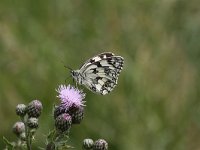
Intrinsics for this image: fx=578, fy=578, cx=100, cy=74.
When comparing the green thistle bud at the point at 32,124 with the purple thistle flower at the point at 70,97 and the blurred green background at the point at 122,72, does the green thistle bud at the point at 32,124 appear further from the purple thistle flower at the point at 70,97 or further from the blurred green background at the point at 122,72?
the blurred green background at the point at 122,72

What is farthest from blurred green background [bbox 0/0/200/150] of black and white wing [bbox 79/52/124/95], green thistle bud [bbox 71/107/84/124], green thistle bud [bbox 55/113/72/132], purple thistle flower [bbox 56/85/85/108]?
green thistle bud [bbox 55/113/72/132]

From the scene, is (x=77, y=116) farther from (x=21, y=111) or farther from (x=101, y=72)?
(x=101, y=72)

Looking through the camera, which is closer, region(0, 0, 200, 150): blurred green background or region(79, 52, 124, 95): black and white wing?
region(79, 52, 124, 95): black and white wing

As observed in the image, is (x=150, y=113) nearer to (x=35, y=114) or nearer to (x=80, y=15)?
(x=80, y=15)

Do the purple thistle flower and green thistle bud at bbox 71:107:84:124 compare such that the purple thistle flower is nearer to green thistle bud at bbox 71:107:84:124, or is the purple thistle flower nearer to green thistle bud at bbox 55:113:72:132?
green thistle bud at bbox 71:107:84:124

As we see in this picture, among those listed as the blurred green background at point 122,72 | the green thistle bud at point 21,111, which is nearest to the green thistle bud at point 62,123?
the green thistle bud at point 21,111

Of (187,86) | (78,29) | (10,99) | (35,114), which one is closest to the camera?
(35,114)

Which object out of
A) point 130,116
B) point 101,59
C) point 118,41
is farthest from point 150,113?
point 101,59
